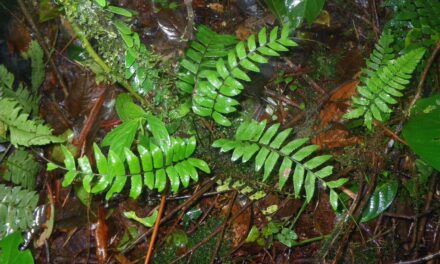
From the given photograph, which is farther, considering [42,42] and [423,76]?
[42,42]

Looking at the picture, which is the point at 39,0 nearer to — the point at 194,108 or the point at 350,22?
the point at 194,108

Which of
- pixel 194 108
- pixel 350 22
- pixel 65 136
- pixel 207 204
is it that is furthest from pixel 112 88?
pixel 350 22

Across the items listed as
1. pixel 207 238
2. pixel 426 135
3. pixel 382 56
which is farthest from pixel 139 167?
pixel 382 56

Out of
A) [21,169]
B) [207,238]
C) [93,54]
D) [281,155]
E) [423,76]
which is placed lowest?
[207,238]

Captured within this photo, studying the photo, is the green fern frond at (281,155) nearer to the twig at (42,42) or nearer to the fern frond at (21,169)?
the fern frond at (21,169)

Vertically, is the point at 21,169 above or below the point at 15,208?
above

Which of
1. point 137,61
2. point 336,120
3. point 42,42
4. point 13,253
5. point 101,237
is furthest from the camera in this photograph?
point 42,42

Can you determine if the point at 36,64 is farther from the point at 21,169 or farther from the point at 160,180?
the point at 160,180
